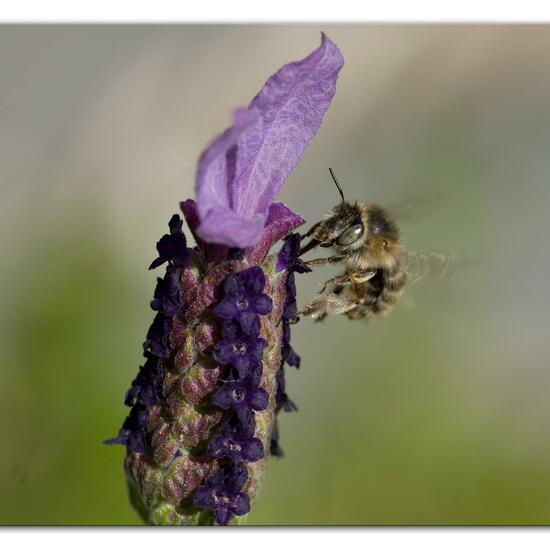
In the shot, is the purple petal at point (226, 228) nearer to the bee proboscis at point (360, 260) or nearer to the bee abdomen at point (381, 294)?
the bee proboscis at point (360, 260)

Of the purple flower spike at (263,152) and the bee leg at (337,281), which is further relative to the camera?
the bee leg at (337,281)

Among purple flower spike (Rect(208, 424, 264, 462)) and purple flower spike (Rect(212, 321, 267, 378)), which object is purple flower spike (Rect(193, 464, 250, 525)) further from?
purple flower spike (Rect(212, 321, 267, 378))

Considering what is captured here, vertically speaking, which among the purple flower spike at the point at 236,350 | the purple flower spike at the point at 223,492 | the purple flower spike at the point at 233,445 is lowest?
the purple flower spike at the point at 223,492

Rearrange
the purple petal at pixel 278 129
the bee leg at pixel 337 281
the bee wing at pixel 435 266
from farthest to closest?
1. the bee wing at pixel 435 266
2. the bee leg at pixel 337 281
3. the purple petal at pixel 278 129

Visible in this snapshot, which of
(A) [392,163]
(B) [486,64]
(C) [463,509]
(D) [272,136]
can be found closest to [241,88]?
(A) [392,163]

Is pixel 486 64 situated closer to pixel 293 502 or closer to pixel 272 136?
pixel 293 502

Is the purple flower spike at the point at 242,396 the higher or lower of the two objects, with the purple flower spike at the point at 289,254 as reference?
lower

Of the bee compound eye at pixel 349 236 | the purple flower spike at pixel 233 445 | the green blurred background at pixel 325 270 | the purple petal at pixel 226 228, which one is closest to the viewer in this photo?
the purple petal at pixel 226 228

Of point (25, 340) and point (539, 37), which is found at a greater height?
point (539, 37)

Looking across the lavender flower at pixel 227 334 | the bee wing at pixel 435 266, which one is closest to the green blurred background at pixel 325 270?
the bee wing at pixel 435 266
